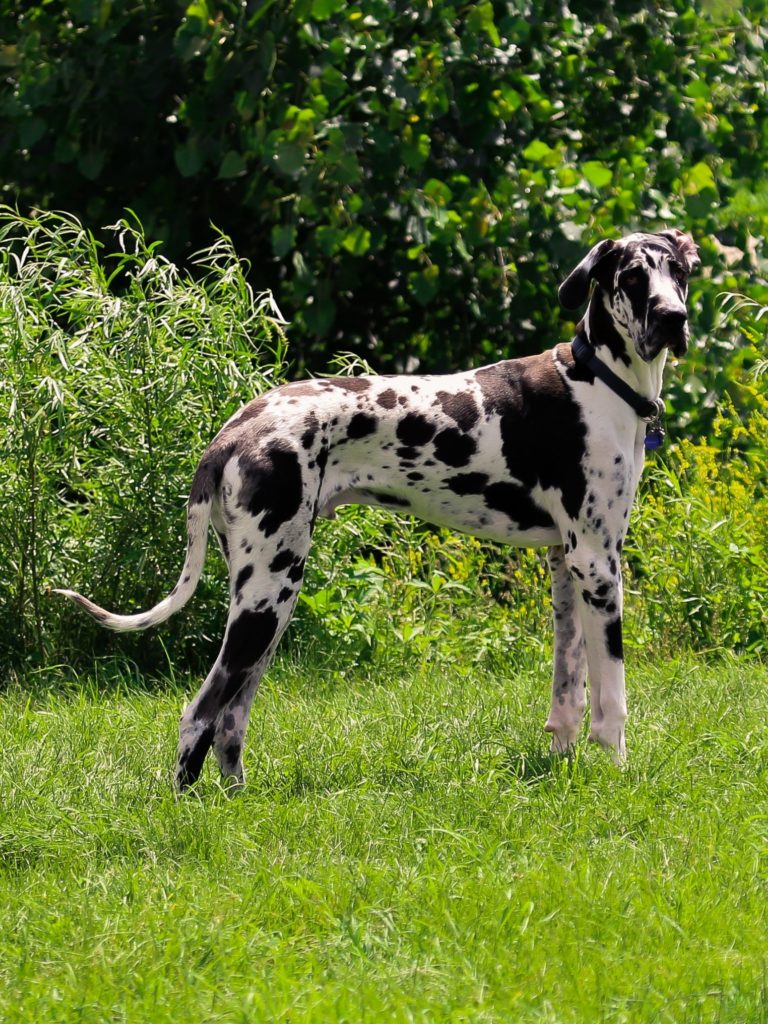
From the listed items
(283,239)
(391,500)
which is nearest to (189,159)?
(283,239)

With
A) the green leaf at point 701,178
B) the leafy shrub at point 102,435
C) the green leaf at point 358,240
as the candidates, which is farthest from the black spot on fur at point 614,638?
the green leaf at point 701,178

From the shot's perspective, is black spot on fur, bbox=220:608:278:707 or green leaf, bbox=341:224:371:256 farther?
green leaf, bbox=341:224:371:256

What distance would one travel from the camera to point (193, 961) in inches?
138

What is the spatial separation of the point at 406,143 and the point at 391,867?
4974 millimetres

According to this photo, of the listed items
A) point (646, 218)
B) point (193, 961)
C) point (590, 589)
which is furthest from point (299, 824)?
point (646, 218)

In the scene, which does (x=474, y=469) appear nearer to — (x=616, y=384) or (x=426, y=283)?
(x=616, y=384)

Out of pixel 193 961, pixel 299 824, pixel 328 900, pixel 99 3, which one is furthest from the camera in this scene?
pixel 99 3

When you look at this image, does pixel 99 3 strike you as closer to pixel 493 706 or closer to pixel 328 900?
pixel 493 706

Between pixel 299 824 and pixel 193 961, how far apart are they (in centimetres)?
95

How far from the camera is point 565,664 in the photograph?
17.3 feet

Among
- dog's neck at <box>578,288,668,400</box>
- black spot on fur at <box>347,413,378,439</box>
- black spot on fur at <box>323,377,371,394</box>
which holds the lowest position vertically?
black spot on fur at <box>347,413,378,439</box>

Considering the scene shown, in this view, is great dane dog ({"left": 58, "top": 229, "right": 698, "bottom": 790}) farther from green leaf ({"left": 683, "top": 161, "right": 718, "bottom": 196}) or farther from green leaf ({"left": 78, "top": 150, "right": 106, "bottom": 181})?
green leaf ({"left": 78, "top": 150, "right": 106, "bottom": 181})

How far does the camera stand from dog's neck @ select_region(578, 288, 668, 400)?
16.4 ft

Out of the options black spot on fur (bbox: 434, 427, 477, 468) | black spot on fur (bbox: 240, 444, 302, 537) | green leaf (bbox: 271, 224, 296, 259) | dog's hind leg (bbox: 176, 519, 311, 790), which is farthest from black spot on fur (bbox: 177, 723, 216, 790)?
green leaf (bbox: 271, 224, 296, 259)
